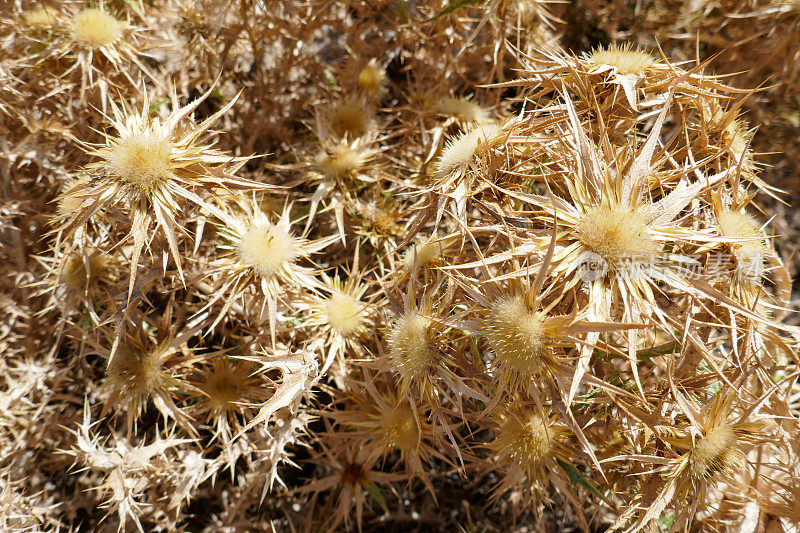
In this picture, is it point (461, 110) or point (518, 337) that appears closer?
point (518, 337)

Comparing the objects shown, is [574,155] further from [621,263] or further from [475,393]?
[475,393]

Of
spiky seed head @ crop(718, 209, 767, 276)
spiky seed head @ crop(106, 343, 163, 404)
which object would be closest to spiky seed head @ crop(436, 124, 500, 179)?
spiky seed head @ crop(718, 209, 767, 276)

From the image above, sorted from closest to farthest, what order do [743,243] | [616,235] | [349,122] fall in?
1. [616,235]
2. [743,243]
3. [349,122]

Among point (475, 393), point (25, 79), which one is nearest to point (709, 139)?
point (475, 393)

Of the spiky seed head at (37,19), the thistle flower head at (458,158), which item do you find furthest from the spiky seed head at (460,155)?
the spiky seed head at (37,19)

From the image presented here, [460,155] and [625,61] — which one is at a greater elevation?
[625,61]

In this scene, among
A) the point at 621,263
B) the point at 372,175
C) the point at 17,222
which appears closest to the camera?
the point at 621,263

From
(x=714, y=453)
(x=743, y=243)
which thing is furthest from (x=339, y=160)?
(x=714, y=453)

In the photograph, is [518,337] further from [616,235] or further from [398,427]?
[398,427]
